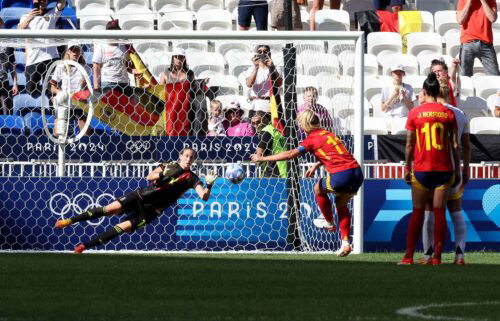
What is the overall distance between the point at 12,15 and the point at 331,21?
546cm

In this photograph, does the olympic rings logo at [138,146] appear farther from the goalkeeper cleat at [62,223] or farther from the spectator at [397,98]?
the spectator at [397,98]

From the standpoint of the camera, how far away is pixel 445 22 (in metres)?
22.2

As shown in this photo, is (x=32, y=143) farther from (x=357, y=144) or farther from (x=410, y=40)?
(x=410, y=40)

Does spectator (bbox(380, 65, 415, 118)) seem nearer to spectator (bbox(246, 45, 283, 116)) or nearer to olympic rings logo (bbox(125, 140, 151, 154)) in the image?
spectator (bbox(246, 45, 283, 116))

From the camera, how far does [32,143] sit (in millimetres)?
14906

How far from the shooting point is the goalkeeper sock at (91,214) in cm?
1360

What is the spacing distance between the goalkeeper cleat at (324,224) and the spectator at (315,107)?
180 centimetres

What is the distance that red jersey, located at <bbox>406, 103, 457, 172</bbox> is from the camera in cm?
1167

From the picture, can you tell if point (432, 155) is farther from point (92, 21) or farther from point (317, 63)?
point (92, 21)

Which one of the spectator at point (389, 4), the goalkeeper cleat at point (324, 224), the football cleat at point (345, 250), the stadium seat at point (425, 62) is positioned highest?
the spectator at point (389, 4)

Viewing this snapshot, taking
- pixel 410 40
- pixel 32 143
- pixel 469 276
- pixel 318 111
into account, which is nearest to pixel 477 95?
pixel 410 40

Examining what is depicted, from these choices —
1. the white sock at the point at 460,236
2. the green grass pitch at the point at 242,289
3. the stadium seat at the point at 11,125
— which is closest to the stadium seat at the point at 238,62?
the stadium seat at the point at 11,125

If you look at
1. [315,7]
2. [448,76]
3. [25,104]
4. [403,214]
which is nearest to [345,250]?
[403,214]

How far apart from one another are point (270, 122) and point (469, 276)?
224 inches
